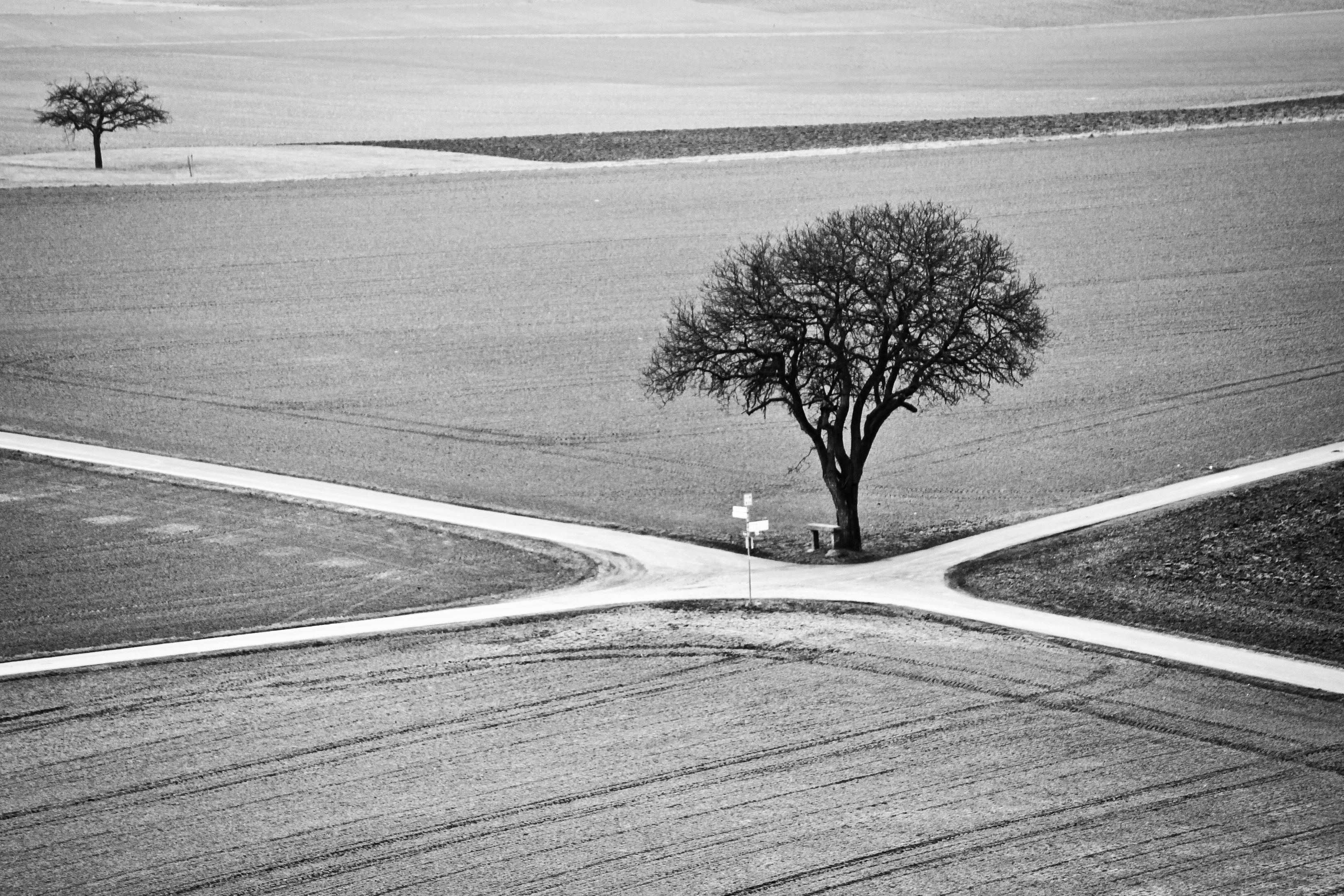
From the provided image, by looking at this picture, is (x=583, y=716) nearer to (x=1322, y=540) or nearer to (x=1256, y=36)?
(x=1322, y=540)

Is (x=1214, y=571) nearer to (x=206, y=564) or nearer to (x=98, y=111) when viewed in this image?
(x=206, y=564)

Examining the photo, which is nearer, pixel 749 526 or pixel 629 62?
pixel 749 526

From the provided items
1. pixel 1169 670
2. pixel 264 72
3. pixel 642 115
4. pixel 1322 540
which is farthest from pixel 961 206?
pixel 264 72

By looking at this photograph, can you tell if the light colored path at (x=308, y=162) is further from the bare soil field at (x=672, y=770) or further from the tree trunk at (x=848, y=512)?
the bare soil field at (x=672, y=770)

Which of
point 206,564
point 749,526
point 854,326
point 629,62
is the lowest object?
point 206,564

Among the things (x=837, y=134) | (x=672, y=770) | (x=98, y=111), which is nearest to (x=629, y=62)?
(x=837, y=134)

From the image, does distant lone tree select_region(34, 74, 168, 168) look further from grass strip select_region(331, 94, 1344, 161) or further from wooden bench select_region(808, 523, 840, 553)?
wooden bench select_region(808, 523, 840, 553)
